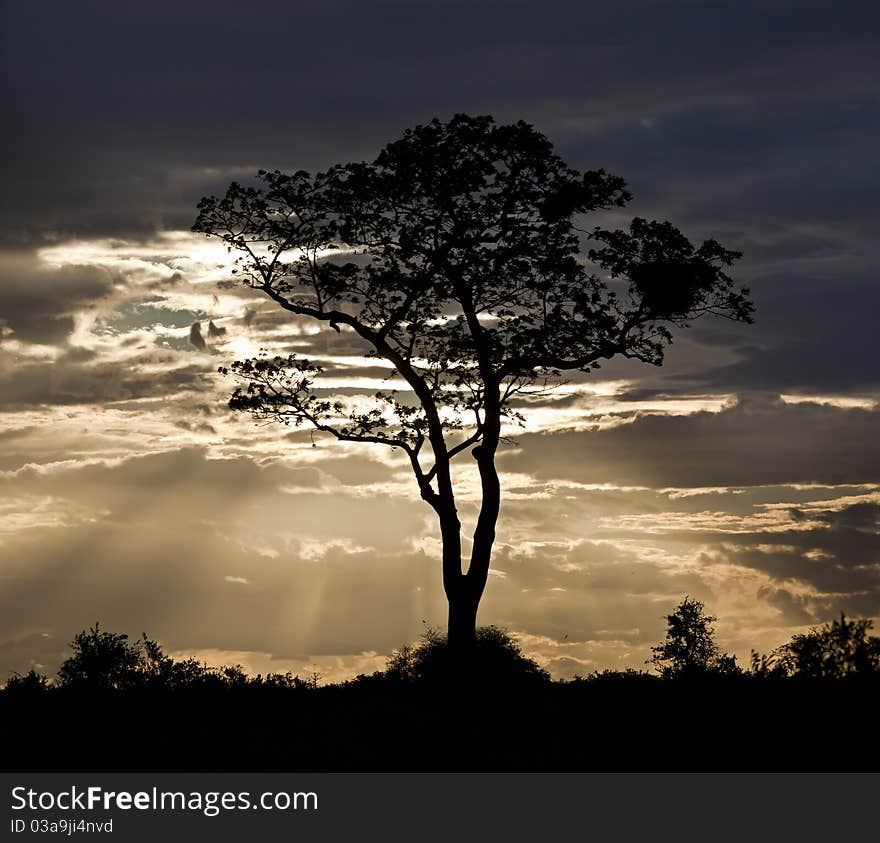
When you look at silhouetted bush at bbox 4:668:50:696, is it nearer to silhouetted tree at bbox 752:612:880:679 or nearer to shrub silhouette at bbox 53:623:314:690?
shrub silhouette at bbox 53:623:314:690

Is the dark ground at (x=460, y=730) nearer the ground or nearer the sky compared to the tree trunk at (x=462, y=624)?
nearer the ground

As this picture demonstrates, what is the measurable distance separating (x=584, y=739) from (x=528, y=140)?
1688 centimetres

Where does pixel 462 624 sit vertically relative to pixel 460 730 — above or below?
above

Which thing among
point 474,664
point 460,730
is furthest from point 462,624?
point 460,730

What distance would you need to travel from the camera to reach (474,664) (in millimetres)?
31562

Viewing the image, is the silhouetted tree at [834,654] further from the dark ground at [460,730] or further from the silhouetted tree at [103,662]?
the silhouetted tree at [103,662]

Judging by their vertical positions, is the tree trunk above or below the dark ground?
above

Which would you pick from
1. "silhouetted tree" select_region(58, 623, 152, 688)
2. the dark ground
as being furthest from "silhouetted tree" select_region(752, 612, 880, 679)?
"silhouetted tree" select_region(58, 623, 152, 688)

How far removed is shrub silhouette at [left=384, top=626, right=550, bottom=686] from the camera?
31109 millimetres

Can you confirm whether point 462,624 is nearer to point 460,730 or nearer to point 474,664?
point 474,664

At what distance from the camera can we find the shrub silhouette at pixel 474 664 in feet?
102

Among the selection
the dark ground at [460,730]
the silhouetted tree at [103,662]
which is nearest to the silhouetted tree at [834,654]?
the dark ground at [460,730]

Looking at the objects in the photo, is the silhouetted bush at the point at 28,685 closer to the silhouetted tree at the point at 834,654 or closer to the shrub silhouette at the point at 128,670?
the shrub silhouette at the point at 128,670

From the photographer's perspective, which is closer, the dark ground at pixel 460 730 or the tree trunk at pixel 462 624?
the dark ground at pixel 460 730
